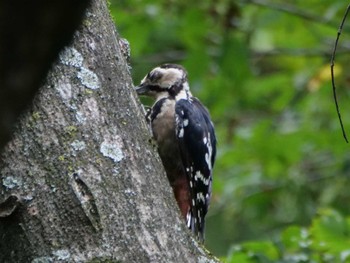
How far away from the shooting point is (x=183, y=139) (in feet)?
16.9

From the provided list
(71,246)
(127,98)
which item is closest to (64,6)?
(71,246)

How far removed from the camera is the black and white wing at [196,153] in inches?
192

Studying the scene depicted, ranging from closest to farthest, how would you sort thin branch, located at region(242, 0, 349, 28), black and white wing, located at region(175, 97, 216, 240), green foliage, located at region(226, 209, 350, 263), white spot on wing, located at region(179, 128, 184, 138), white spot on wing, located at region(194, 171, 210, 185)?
green foliage, located at region(226, 209, 350, 263)
black and white wing, located at region(175, 97, 216, 240)
white spot on wing, located at region(194, 171, 210, 185)
white spot on wing, located at region(179, 128, 184, 138)
thin branch, located at region(242, 0, 349, 28)

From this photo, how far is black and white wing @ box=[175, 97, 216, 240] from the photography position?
16.0ft

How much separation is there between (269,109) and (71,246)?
696cm

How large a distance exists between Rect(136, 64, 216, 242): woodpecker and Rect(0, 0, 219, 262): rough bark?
67.1 inches

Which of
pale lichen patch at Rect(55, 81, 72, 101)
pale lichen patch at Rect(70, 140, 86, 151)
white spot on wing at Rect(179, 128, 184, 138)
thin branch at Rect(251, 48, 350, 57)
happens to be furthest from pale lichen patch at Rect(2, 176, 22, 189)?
thin branch at Rect(251, 48, 350, 57)

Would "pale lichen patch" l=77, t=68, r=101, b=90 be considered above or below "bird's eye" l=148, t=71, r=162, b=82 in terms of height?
below

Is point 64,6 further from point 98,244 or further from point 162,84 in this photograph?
point 162,84

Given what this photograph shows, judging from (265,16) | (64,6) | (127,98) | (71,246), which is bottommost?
(64,6)

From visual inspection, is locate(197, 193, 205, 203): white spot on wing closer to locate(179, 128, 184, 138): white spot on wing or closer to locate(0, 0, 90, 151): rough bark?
locate(179, 128, 184, 138): white spot on wing

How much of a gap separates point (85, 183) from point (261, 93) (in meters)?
5.99

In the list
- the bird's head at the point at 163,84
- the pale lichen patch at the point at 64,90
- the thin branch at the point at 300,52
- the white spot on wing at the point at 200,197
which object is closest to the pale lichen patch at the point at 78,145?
the pale lichen patch at the point at 64,90

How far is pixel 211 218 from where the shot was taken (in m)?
9.65
